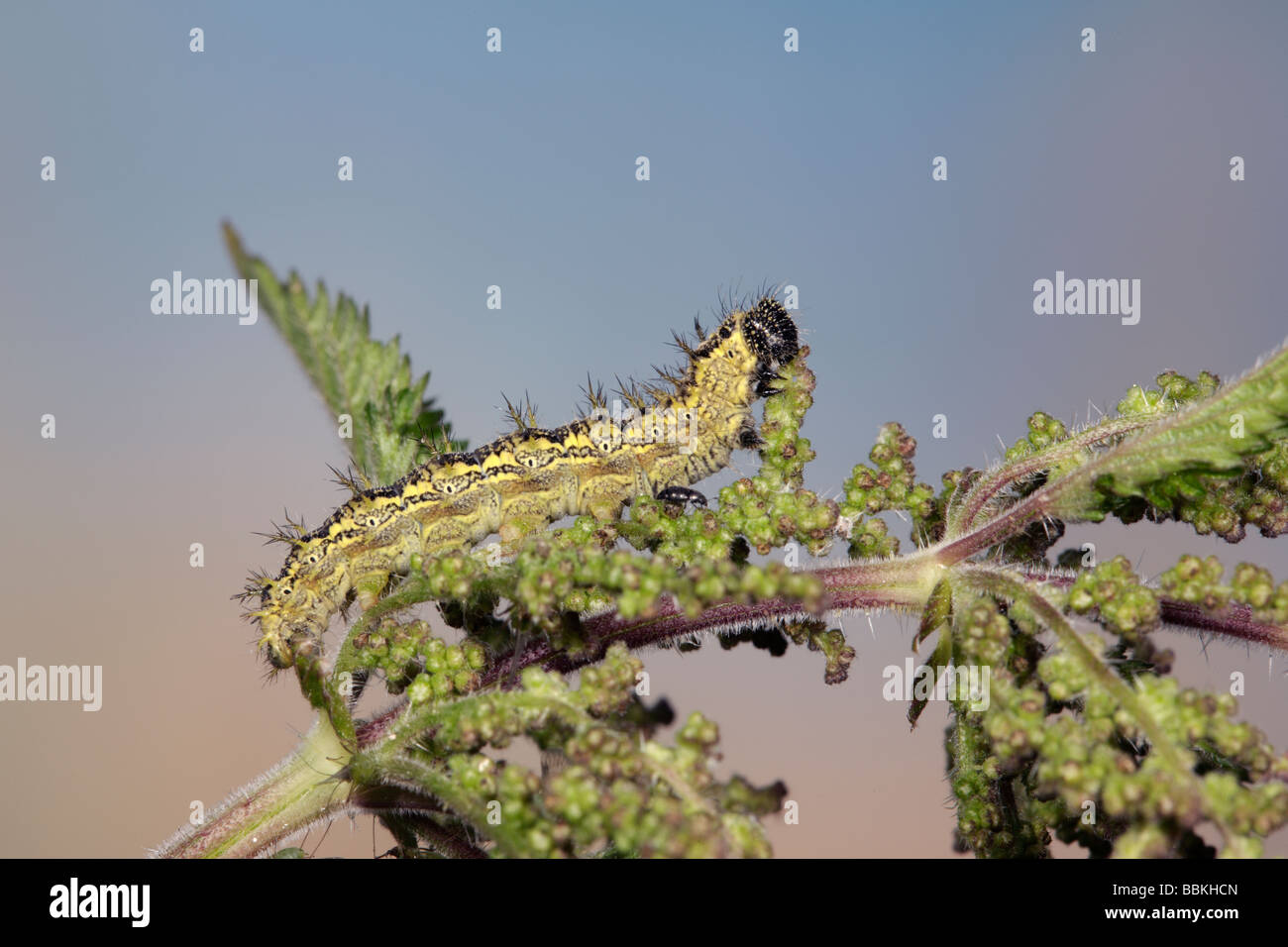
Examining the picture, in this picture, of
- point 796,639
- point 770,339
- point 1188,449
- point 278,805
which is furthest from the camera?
point 770,339

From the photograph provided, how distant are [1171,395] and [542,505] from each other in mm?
2933

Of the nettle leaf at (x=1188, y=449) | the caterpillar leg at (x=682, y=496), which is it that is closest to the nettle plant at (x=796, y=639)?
the nettle leaf at (x=1188, y=449)

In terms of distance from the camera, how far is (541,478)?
501cm

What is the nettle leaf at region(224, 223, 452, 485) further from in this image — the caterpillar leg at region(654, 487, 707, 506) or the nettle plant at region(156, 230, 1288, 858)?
the caterpillar leg at region(654, 487, 707, 506)

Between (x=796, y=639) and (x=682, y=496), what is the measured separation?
1.09m

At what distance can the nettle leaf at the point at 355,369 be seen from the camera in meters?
3.42

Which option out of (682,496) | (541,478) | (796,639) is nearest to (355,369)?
(541,478)

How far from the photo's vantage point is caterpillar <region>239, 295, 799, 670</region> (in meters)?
4.69

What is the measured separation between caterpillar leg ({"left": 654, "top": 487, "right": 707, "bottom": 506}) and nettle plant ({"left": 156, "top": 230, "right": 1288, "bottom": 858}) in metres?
0.36

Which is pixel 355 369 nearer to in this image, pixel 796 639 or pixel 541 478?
pixel 541 478

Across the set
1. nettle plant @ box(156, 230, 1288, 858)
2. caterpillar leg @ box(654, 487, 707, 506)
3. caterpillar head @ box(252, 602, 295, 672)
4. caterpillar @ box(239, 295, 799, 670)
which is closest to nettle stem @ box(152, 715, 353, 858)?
nettle plant @ box(156, 230, 1288, 858)

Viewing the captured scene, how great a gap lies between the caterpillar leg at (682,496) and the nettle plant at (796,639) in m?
0.36

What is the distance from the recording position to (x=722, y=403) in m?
4.94
